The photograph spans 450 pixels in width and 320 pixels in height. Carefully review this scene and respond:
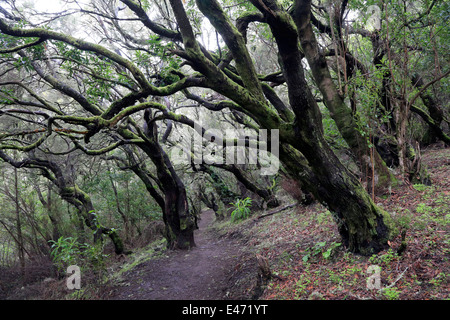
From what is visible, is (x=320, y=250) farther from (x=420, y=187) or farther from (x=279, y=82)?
(x=279, y=82)

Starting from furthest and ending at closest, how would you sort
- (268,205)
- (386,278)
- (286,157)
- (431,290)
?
(268,205) < (286,157) < (386,278) < (431,290)

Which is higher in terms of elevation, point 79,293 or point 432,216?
point 432,216

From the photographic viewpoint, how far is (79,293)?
5.12 m

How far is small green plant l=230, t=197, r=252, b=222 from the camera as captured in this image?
1012 centimetres

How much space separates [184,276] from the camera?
6016 millimetres

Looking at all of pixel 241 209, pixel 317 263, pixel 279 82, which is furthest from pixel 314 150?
pixel 241 209

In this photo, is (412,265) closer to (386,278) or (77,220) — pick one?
(386,278)

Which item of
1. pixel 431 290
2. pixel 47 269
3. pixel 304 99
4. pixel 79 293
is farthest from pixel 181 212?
pixel 431 290

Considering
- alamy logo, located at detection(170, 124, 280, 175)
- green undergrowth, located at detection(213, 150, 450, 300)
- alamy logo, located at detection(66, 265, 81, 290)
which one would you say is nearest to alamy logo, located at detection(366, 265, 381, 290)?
green undergrowth, located at detection(213, 150, 450, 300)

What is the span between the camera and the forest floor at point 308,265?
2928 millimetres

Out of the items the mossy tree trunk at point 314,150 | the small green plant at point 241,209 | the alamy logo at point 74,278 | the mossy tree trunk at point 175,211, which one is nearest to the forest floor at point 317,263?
the mossy tree trunk at point 314,150

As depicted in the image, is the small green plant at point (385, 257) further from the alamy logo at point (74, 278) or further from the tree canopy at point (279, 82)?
the alamy logo at point (74, 278)

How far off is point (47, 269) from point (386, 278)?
9.96 metres
